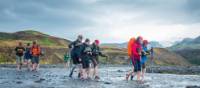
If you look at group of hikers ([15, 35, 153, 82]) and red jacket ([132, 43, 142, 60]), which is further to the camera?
group of hikers ([15, 35, 153, 82])

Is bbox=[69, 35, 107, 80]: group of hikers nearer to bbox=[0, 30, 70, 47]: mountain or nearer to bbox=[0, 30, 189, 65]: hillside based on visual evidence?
bbox=[0, 30, 189, 65]: hillside

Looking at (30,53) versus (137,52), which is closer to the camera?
(137,52)

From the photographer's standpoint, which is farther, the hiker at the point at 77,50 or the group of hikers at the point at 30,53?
the group of hikers at the point at 30,53

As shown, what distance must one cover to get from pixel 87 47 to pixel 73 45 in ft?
4.41

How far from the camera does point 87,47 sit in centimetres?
3081

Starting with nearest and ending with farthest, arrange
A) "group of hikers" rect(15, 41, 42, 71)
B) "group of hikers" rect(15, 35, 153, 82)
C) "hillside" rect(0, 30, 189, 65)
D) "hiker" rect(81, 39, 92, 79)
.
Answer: "group of hikers" rect(15, 35, 153, 82)
"hiker" rect(81, 39, 92, 79)
"group of hikers" rect(15, 41, 42, 71)
"hillside" rect(0, 30, 189, 65)

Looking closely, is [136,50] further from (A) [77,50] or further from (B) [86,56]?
(A) [77,50]

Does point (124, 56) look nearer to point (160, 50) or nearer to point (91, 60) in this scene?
point (160, 50)

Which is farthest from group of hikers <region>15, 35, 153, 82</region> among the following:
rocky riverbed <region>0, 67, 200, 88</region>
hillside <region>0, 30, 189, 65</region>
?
hillside <region>0, 30, 189, 65</region>

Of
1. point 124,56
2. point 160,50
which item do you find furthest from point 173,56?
point 124,56

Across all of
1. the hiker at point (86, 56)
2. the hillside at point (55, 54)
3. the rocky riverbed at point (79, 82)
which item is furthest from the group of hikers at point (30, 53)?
the hillside at point (55, 54)

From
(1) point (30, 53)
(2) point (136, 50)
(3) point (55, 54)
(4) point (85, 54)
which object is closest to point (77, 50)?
(4) point (85, 54)

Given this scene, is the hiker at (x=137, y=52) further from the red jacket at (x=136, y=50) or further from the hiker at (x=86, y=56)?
the hiker at (x=86, y=56)

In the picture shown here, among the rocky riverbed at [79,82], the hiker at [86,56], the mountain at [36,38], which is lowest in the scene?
the rocky riverbed at [79,82]
